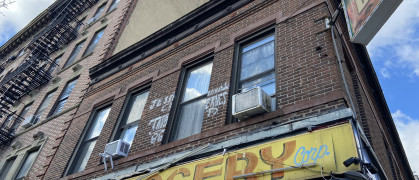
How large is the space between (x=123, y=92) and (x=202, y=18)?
140 inches

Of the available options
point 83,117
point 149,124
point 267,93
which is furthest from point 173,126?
point 83,117

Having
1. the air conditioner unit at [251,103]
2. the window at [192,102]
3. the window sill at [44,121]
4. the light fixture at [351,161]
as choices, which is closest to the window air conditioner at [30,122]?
the window sill at [44,121]

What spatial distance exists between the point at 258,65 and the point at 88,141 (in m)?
6.15

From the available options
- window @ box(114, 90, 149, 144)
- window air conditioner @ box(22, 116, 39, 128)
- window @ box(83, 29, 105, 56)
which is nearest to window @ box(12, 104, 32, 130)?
window air conditioner @ box(22, 116, 39, 128)

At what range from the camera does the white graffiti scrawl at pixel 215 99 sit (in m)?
6.57

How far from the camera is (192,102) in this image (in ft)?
25.0

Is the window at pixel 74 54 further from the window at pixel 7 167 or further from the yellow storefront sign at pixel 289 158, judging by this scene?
the yellow storefront sign at pixel 289 158

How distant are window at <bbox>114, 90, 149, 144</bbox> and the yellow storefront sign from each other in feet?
11.3

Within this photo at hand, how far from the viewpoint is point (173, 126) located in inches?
290

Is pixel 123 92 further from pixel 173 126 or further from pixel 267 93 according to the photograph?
pixel 267 93

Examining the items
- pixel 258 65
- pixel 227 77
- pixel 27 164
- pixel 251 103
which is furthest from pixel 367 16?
pixel 27 164

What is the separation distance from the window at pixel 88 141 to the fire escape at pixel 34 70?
7.79 metres

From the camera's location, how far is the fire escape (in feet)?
56.5

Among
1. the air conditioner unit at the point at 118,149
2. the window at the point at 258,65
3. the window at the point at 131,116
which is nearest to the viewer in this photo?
the window at the point at 258,65
